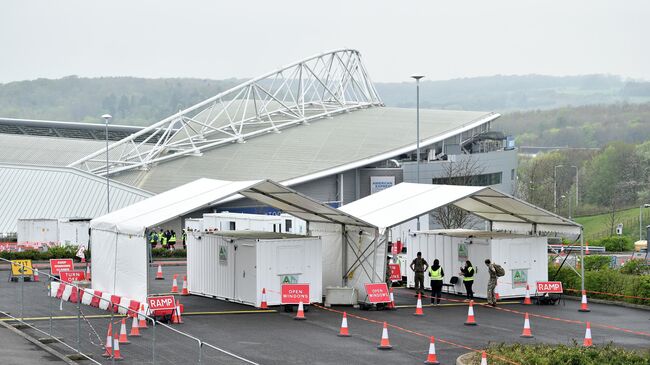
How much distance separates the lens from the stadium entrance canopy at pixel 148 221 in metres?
32.0

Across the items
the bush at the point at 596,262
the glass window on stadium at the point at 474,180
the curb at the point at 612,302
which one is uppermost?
the glass window on stadium at the point at 474,180

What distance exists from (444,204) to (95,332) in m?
13.3

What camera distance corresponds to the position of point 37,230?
61.8 meters

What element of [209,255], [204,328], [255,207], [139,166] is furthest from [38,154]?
[204,328]

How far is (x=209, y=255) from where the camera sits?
36250mm

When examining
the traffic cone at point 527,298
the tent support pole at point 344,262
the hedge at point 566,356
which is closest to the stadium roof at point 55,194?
the tent support pole at point 344,262

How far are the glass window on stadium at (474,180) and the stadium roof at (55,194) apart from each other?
2184 centimetres

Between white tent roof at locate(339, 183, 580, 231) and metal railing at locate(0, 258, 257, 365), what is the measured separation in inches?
365

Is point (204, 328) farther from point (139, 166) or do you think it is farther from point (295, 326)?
point (139, 166)

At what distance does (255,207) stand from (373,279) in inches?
1550

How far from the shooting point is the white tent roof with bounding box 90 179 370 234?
1283 inches

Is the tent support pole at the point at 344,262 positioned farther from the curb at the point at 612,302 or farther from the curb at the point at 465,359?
the curb at the point at 465,359

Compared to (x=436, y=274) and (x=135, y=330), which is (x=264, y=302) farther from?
(x=135, y=330)

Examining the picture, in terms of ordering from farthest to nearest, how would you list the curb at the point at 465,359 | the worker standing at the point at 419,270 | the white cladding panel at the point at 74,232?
the white cladding panel at the point at 74,232 < the worker standing at the point at 419,270 < the curb at the point at 465,359
